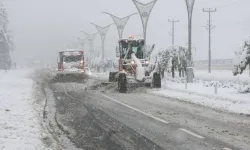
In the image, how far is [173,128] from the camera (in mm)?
10844

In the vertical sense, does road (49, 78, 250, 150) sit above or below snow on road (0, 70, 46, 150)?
below

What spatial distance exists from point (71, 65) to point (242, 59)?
73.3ft

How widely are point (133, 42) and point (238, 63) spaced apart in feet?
29.5

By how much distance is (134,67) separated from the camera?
83.2ft

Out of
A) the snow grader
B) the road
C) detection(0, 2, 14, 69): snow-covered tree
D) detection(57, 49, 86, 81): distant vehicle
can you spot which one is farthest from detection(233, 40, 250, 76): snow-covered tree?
detection(0, 2, 14, 69): snow-covered tree

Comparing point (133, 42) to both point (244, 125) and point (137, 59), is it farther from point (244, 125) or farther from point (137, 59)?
point (244, 125)

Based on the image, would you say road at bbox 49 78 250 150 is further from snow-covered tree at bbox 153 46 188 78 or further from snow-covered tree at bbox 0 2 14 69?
snow-covered tree at bbox 0 2 14 69

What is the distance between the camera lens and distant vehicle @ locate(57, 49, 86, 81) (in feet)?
121

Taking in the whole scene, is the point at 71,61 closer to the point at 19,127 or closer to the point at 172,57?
the point at 172,57

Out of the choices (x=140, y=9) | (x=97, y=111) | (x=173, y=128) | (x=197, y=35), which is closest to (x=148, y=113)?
(x=97, y=111)

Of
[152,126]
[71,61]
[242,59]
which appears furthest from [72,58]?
[152,126]

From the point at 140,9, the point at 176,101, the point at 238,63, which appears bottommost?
the point at 176,101

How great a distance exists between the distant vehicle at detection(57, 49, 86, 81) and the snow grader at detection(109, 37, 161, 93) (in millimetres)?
10725

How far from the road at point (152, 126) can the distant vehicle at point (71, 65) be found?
2044cm
